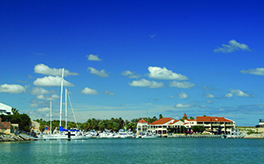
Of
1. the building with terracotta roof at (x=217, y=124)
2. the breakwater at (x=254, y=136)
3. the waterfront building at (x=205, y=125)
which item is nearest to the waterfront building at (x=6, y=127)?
the waterfront building at (x=205, y=125)

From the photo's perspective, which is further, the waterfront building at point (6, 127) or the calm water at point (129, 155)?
the waterfront building at point (6, 127)

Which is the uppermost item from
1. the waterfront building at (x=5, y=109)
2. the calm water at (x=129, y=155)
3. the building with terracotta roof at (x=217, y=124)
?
the waterfront building at (x=5, y=109)

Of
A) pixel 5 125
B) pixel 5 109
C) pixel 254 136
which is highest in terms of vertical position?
pixel 5 109

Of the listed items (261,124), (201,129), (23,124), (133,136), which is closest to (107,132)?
(133,136)

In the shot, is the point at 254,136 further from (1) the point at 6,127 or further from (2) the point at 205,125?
(1) the point at 6,127

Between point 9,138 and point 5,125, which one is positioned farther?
point 9,138

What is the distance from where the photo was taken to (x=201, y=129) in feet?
591

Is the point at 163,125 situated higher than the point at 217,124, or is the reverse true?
the point at 217,124

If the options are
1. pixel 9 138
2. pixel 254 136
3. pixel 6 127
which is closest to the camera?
pixel 6 127

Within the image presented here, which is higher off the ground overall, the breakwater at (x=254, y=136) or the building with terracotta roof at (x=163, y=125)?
the building with terracotta roof at (x=163, y=125)

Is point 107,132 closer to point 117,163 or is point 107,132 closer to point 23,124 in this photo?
point 23,124

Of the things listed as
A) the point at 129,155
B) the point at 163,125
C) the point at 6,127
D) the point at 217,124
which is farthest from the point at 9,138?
the point at 217,124

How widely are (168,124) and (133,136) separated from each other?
22026 mm

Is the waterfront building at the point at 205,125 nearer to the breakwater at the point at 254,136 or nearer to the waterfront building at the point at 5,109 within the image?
the breakwater at the point at 254,136
